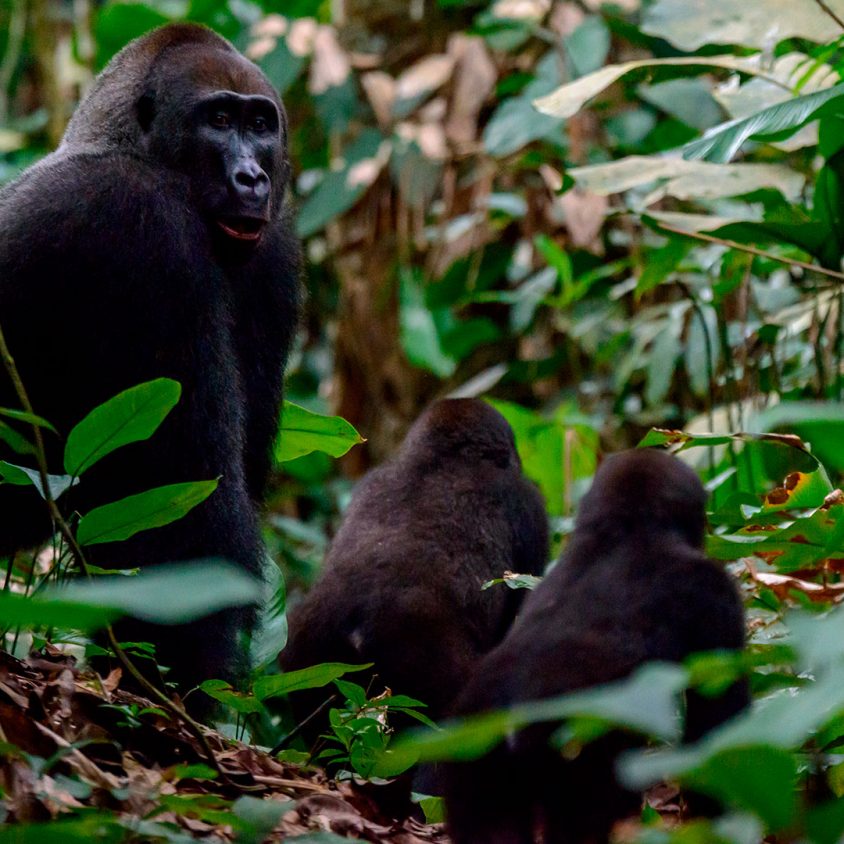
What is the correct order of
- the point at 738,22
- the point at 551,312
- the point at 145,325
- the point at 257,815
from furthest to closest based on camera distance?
the point at 551,312, the point at 738,22, the point at 145,325, the point at 257,815

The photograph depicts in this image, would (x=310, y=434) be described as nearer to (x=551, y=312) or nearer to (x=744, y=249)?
(x=744, y=249)

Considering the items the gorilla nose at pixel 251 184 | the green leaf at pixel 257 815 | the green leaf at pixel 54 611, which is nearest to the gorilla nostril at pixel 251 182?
the gorilla nose at pixel 251 184

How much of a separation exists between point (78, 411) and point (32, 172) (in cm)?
65

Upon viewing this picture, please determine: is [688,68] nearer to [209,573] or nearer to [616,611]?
[616,611]

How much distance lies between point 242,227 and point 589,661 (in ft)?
6.27

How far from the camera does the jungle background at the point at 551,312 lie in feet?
5.69

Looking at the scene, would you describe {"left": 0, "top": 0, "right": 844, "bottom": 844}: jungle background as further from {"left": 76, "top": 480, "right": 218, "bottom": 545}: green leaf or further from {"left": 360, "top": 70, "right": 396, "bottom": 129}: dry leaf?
{"left": 76, "top": 480, "right": 218, "bottom": 545}: green leaf

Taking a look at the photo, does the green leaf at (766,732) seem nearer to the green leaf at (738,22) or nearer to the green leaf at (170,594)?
the green leaf at (170,594)

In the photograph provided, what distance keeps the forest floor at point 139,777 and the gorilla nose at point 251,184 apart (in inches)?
51.7

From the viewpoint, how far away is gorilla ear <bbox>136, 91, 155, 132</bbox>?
3.62 meters

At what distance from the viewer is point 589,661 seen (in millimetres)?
1813

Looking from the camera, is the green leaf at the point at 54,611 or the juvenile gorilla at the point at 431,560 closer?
the green leaf at the point at 54,611

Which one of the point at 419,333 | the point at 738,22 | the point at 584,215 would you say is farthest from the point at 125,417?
the point at 584,215

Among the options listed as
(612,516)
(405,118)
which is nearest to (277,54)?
(405,118)
